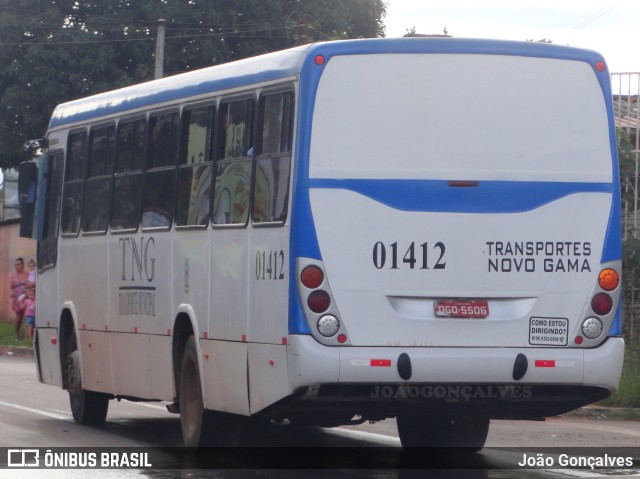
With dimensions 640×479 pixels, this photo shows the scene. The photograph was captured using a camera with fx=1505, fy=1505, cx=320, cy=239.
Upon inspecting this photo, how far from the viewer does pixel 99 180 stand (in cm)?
1430

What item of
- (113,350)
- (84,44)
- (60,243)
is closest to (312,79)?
(113,350)

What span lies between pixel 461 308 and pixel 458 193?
785 millimetres

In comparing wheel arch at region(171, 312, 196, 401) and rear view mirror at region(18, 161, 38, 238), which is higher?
rear view mirror at region(18, 161, 38, 238)

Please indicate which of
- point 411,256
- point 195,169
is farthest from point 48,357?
point 411,256

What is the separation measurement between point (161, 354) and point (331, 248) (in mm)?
3115

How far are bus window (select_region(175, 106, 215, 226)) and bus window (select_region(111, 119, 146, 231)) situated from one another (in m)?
1.04

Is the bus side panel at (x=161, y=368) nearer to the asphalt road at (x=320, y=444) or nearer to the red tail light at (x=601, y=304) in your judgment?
the asphalt road at (x=320, y=444)

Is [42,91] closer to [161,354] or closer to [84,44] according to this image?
[84,44]

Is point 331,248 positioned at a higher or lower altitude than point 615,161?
lower

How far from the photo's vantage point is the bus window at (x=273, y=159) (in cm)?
1026

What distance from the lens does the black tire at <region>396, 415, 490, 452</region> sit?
39.5 ft

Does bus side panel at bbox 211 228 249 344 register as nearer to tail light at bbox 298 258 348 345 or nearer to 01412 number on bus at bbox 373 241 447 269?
tail light at bbox 298 258 348 345

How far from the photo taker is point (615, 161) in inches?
418

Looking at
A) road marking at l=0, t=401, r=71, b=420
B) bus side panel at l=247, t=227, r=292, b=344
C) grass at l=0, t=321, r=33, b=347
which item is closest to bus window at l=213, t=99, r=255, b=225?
bus side panel at l=247, t=227, r=292, b=344
